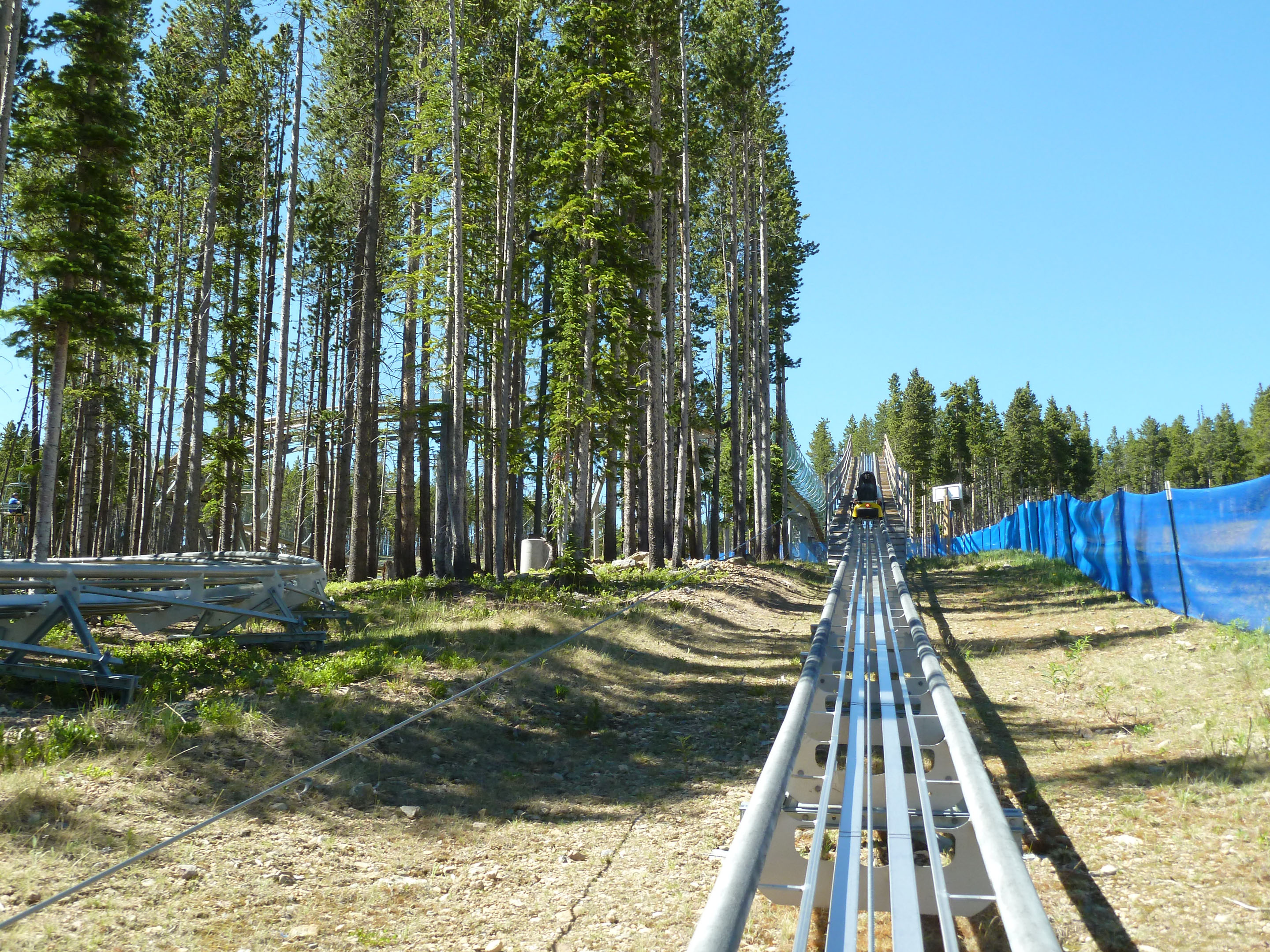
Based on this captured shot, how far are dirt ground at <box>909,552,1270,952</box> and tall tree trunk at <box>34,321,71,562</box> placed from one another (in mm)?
16071

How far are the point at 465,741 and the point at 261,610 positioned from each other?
476 centimetres

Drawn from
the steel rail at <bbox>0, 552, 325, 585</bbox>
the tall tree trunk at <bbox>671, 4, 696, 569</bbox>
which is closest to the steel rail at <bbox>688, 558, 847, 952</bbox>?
the steel rail at <bbox>0, 552, 325, 585</bbox>

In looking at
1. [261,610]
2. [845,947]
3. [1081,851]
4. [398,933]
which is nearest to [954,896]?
[845,947]

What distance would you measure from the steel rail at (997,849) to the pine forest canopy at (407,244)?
13.4 metres

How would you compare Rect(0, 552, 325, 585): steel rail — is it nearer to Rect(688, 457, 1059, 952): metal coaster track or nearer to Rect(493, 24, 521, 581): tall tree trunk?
Rect(493, 24, 521, 581): tall tree trunk

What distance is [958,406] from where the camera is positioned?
86.3m

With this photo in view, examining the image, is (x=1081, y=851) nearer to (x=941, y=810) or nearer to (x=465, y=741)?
(x=941, y=810)

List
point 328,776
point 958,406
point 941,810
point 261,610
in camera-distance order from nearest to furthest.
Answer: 1. point 941,810
2. point 328,776
3. point 261,610
4. point 958,406

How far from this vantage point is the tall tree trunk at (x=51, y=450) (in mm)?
15688

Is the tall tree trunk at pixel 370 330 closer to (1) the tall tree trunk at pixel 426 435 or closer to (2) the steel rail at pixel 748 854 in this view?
(1) the tall tree trunk at pixel 426 435

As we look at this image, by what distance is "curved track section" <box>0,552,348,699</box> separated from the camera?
7512 mm

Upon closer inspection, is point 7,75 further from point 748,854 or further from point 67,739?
point 748,854

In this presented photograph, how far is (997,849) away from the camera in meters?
3.63

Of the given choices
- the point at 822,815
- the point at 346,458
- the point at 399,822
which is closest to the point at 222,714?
the point at 399,822
